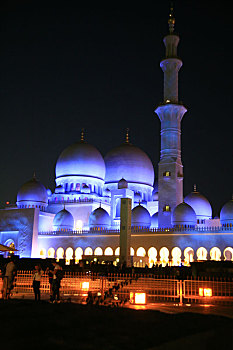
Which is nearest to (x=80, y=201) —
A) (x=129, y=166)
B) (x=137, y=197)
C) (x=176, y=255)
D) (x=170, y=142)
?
(x=137, y=197)

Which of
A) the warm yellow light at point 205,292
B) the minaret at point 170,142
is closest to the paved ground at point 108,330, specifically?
the warm yellow light at point 205,292

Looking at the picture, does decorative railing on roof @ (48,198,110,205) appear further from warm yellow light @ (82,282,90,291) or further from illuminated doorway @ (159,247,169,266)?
warm yellow light @ (82,282,90,291)

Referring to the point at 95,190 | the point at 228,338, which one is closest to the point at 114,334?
the point at 228,338

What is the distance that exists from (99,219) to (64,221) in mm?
3515

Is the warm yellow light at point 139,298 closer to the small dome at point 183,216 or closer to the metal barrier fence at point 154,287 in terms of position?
the metal barrier fence at point 154,287

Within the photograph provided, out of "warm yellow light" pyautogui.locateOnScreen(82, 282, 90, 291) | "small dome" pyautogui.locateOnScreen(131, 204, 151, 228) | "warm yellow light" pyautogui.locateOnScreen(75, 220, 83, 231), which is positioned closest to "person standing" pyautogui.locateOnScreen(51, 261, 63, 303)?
"warm yellow light" pyautogui.locateOnScreen(82, 282, 90, 291)

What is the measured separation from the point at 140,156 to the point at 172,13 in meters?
13.7

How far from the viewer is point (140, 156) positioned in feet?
142

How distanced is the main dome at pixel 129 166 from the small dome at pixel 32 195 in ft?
22.3

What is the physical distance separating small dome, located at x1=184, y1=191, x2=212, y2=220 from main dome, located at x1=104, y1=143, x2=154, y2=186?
510 cm

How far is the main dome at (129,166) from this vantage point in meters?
42.3

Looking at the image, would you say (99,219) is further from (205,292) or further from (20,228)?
(205,292)

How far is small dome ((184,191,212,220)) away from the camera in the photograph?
131ft

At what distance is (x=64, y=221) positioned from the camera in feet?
124
